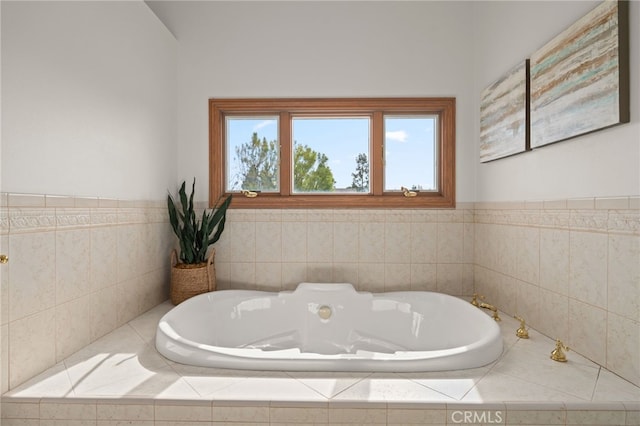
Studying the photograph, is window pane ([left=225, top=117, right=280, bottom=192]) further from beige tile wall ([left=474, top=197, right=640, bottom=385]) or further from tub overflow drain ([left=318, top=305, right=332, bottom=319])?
beige tile wall ([left=474, top=197, right=640, bottom=385])

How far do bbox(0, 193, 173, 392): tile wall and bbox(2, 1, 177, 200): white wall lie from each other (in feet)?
0.28

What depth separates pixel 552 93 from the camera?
5.28 ft

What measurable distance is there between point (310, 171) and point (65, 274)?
1631 mm

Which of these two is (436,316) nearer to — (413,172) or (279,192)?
(413,172)

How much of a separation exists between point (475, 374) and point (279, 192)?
68.8 inches

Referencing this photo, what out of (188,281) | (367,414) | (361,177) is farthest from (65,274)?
(361,177)

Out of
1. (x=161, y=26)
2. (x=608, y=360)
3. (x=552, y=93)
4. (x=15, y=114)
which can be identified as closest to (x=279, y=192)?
(x=161, y=26)

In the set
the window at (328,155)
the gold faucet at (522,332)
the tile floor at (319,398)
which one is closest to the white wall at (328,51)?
the window at (328,155)

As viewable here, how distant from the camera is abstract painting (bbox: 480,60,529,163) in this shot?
184 centimetres

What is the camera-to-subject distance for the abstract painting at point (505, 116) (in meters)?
1.84

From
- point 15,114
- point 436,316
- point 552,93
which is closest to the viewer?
point 15,114

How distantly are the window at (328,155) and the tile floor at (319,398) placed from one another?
1405mm

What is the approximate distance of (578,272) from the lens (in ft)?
4.88

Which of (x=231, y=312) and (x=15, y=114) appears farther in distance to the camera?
(x=231, y=312)
